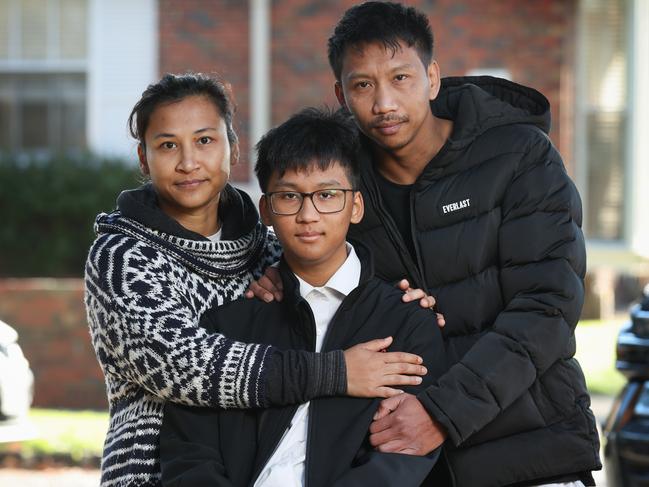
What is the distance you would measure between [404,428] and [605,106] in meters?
10.7

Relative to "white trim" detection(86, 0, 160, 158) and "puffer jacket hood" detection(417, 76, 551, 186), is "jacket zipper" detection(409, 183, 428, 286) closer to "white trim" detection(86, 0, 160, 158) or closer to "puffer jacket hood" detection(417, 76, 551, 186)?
"puffer jacket hood" detection(417, 76, 551, 186)

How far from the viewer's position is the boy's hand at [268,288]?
3.41m

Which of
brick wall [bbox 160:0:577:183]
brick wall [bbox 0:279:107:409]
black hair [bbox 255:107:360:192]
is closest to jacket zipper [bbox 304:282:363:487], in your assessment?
black hair [bbox 255:107:360:192]

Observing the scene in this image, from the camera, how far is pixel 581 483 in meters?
3.43

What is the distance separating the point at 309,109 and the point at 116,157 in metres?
9.44

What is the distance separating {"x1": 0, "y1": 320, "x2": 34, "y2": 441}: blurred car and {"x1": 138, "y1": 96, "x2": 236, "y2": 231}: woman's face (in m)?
3.86

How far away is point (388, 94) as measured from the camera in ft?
11.4

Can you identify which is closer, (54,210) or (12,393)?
(12,393)

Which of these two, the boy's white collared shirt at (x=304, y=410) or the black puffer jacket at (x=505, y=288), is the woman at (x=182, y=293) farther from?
the black puffer jacket at (x=505, y=288)

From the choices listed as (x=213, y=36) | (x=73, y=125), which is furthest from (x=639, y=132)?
(x=73, y=125)

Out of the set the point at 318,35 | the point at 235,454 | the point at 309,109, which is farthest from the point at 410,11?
the point at 318,35

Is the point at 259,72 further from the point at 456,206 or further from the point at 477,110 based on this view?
the point at 456,206

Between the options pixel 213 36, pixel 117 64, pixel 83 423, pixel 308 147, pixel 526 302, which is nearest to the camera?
pixel 526 302

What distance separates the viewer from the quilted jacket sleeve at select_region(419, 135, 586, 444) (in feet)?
10.4
